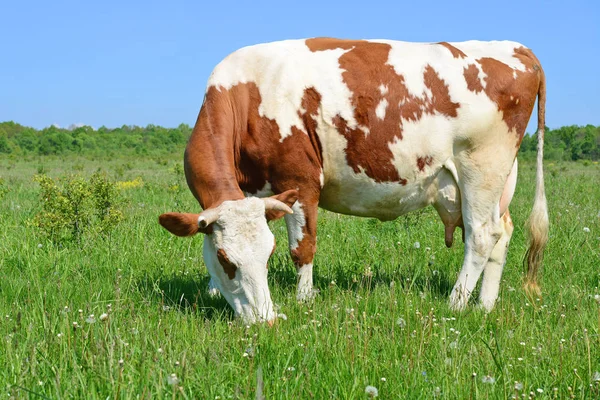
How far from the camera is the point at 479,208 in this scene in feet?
19.1

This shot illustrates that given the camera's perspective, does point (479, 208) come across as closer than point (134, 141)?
Yes

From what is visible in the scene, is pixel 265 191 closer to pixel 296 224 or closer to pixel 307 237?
pixel 296 224

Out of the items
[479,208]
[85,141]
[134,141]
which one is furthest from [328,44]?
[85,141]

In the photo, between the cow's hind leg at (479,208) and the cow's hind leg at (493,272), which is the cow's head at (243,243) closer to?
the cow's hind leg at (479,208)

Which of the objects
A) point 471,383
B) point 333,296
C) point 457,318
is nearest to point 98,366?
point 471,383

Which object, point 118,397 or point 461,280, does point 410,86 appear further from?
point 118,397

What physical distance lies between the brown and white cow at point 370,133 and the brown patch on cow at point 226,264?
31 cm

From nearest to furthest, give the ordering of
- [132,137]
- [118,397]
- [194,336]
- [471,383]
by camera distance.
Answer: [118,397] < [471,383] < [194,336] < [132,137]

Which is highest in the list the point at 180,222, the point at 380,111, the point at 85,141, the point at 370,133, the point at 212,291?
the point at 380,111

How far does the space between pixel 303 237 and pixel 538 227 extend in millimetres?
2435

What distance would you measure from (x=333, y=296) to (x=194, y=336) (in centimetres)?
156

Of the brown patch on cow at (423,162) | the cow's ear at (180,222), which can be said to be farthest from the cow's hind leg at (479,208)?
the cow's ear at (180,222)

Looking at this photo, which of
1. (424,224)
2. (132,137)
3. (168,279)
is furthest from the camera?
(132,137)

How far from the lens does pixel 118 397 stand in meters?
2.88
